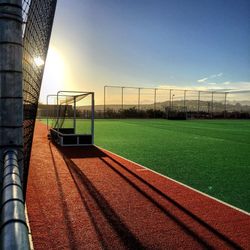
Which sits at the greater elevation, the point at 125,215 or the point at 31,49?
the point at 31,49

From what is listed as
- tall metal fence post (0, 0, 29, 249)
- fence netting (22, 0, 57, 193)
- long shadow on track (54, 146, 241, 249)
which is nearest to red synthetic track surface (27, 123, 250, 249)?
long shadow on track (54, 146, 241, 249)

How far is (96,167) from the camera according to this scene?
7.83m

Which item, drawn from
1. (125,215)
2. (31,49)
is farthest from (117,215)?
(31,49)

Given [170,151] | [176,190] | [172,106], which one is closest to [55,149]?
[170,151]

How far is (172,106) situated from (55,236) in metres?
45.9

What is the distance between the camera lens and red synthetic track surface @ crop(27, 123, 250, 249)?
352 cm

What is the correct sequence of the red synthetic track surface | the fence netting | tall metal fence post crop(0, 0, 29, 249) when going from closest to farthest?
1. tall metal fence post crop(0, 0, 29, 249)
2. the fence netting
3. the red synthetic track surface

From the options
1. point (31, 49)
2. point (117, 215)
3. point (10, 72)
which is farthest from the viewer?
point (117, 215)

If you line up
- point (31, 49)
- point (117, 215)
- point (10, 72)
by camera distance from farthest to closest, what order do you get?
point (117, 215) < point (31, 49) < point (10, 72)

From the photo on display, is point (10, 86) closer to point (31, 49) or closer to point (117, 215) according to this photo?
point (31, 49)

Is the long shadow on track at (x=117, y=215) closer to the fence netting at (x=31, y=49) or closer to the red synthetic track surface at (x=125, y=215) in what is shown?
the red synthetic track surface at (x=125, y=215)

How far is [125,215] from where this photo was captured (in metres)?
4.36

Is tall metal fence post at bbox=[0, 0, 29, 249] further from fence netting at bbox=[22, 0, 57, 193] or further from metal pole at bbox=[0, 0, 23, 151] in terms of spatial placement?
fence netting at bbox=[22, 0, 57, 193]

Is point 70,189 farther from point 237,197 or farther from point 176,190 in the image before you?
point 237,197
